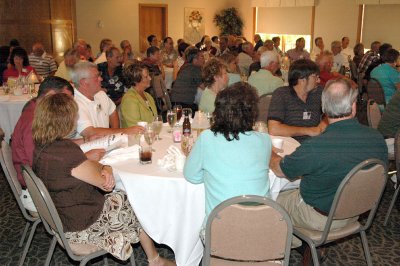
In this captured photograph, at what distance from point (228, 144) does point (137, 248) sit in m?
1.63

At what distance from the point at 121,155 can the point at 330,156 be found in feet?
4.37

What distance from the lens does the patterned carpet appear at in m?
3.38

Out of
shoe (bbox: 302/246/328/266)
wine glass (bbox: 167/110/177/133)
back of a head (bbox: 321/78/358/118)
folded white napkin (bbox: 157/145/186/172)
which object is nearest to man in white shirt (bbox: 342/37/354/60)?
wine glass (bbox: 167/110/177/133)

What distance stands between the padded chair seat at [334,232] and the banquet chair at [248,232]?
47cm

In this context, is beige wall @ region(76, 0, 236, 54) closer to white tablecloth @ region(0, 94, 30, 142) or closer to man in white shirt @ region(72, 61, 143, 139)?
white tablecloth @ region(0, 94, 30, 142)

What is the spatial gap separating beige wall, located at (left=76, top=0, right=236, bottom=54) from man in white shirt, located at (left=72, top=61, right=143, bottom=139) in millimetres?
9162

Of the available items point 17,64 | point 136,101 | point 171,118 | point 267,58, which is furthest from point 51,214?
point 17,64

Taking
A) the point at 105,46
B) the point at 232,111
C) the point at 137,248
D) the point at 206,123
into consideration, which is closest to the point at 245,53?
the point at 105,46

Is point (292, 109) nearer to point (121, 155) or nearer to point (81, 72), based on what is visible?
point (121, 155)

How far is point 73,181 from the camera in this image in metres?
2.43

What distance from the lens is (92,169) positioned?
246 centimetres

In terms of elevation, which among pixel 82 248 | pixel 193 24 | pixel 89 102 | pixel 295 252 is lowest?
pixel 295 252

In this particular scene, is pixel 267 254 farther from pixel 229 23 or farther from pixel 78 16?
pixel 229 23

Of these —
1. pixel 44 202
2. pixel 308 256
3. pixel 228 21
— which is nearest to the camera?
pixel 44 202
